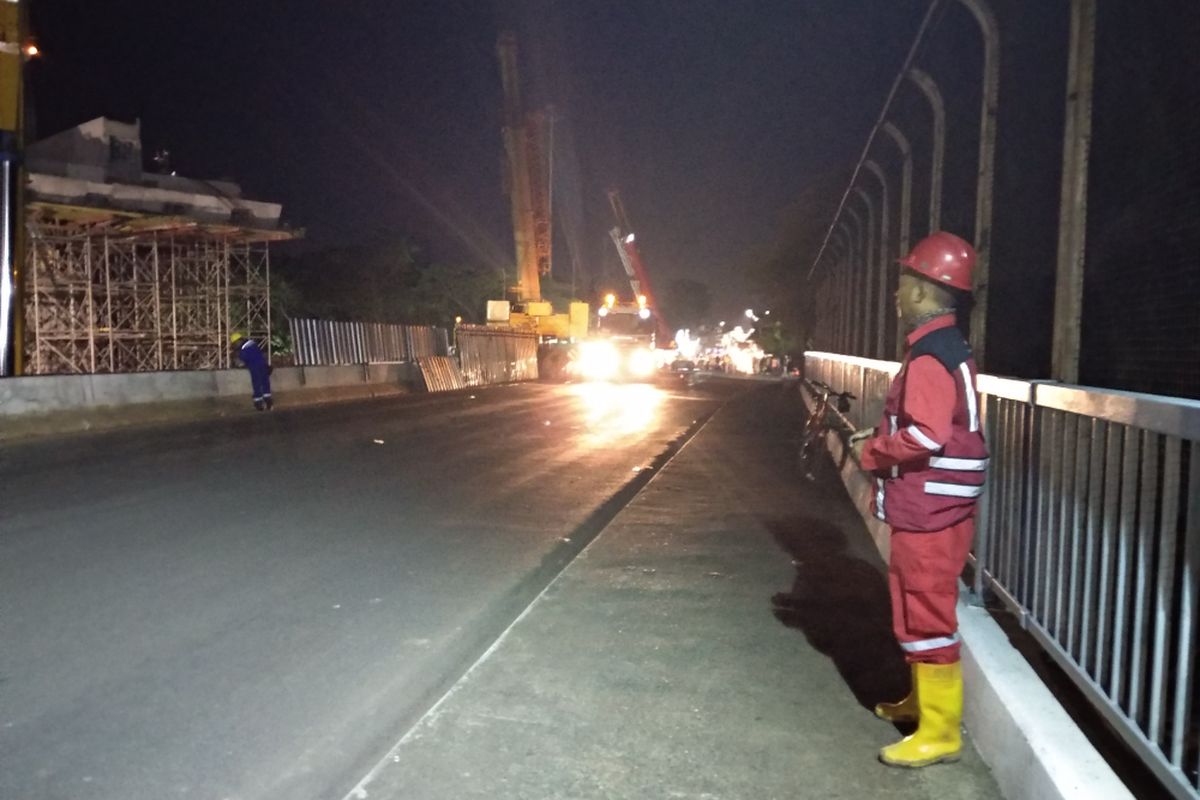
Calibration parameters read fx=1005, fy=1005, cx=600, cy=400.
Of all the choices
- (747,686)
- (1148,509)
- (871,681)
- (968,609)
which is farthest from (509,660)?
(1148,509)

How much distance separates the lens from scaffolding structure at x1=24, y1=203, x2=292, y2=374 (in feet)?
85.4

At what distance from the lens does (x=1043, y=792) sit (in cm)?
329

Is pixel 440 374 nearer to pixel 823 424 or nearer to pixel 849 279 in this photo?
pixel 849 279

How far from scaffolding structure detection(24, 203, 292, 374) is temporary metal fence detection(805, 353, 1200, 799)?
24439 millimetres

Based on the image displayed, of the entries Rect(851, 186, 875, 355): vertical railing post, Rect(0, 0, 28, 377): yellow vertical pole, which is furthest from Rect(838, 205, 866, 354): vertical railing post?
Rect(0, 0, 28, 377): yellow vertical pole

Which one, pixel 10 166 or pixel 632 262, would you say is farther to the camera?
pixel 632 262

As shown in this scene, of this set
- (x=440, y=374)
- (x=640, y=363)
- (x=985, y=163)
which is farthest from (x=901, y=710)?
(x=640, y=363)

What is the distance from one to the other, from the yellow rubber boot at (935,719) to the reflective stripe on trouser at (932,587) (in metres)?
0.07

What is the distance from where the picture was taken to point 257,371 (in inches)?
786

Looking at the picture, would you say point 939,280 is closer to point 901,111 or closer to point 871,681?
point 871,681

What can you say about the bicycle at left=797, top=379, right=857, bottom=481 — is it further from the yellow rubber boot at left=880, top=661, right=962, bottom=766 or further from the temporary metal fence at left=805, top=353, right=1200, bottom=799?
the yellow rubber boot at left=880, top=661, right=962, bottom=766

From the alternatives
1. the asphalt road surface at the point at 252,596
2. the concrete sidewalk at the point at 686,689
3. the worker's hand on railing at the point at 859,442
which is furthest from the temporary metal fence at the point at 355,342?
the worker's hand on railing at the point at 859,442

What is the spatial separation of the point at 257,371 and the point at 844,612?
16.2 metres

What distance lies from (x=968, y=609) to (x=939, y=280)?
175cm
